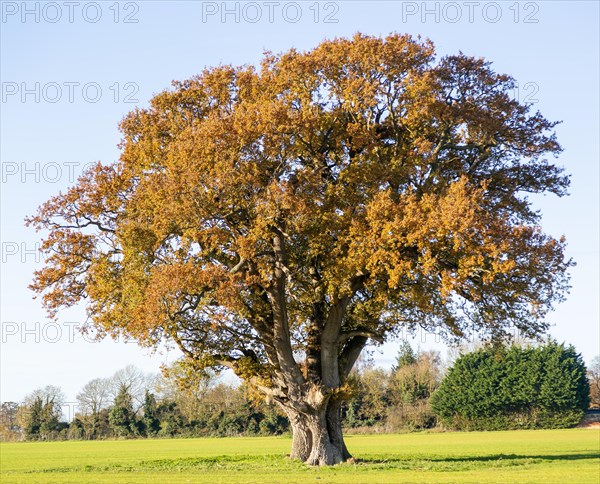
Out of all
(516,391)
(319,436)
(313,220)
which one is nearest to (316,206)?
(313,220)

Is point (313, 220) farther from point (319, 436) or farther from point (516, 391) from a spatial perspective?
point (516, 391)

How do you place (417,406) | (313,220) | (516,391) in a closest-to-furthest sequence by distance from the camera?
1. (313,220)
2. (516,391)
3. (417,406)

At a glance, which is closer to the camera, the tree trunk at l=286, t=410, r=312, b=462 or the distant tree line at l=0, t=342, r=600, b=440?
the tree trunk at l=286, t=410, r=312, b=462

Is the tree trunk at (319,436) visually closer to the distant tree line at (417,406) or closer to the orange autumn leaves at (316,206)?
the orange autumn leaves at (316,206)

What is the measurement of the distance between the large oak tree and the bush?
46.1 metres

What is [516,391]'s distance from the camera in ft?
246

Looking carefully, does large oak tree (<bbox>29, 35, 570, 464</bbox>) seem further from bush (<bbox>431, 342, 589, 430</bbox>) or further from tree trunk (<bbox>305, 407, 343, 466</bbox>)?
bush (<bbox>431, 342, 589, 430</bbox>)

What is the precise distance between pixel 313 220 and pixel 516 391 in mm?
54175

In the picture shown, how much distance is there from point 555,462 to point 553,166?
12.0 m

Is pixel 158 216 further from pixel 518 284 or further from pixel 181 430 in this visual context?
pixel 181 430

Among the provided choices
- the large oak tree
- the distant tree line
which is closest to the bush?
the distant tree line

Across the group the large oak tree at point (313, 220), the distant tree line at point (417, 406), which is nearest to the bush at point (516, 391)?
the distant tree line at point (417, 406)

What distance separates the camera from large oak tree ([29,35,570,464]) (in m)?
26.1

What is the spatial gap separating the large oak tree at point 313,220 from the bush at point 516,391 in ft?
151
